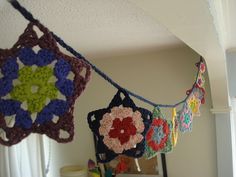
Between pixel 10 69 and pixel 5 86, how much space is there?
0.03 m

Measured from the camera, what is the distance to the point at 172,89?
2062 millimetres

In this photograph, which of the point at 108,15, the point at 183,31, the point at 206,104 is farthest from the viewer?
the point at 206,104

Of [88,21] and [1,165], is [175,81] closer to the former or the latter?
[88,21]

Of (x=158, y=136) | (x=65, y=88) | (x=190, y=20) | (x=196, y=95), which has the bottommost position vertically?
(x=158, y=136)

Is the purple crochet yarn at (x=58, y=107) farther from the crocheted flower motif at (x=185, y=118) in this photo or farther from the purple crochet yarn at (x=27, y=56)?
the crocheted flower motif at (x=185, y=118)

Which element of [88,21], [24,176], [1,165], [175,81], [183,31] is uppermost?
[88,21]

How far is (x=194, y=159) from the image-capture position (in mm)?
2037

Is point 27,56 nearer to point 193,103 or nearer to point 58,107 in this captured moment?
point 58,107

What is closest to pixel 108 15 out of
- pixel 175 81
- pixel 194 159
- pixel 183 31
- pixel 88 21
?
pixel 88 21

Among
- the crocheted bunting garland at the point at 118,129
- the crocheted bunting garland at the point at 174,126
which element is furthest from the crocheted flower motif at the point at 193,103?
the crocheted bunting garland at the point at 118,129

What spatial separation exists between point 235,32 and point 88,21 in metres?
0.85

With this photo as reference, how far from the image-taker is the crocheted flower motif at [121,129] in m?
0.86

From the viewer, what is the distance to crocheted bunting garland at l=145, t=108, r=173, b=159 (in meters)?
1.08

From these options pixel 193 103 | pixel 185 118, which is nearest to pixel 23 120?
pixel 185 118
